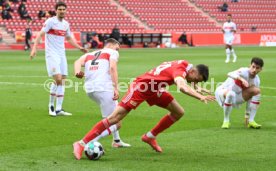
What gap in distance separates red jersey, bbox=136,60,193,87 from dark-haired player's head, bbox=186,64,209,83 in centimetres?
8

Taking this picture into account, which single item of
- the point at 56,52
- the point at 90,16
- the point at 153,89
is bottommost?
the point at 90,16

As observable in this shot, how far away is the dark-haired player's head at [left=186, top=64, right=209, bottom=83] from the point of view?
338 inches

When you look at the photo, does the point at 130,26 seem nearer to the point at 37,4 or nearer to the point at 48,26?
the point at 37,4

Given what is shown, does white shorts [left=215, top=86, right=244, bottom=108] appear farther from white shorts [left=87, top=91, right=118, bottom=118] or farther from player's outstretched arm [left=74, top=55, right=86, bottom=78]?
player's outstretched arm [left=74, top=55, right=86, bottom=78]

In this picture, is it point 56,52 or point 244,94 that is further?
point 56,52

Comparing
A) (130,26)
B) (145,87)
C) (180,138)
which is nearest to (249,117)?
(180,138)

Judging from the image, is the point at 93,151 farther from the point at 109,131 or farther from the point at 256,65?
the point at 256,65

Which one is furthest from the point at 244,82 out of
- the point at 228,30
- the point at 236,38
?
the point at 236,38

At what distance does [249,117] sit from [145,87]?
3455mm

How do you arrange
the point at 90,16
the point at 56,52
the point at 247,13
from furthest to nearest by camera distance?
the point at 247,13 < the point at 90,16 < the point at 56,52

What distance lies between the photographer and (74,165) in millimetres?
8273

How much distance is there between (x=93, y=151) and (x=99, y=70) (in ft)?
4.51

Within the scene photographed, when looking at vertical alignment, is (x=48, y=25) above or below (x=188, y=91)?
above

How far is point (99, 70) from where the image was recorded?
31.4 feet
